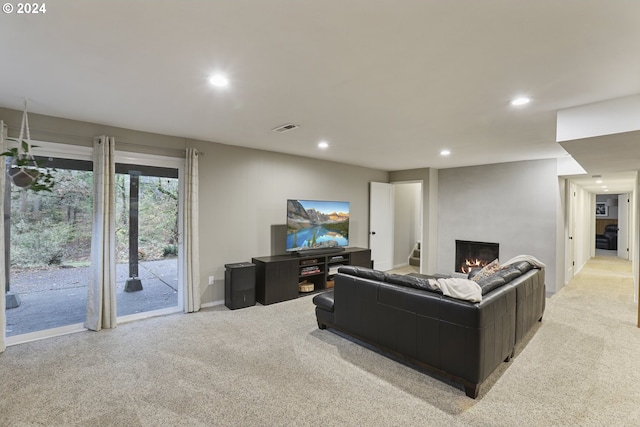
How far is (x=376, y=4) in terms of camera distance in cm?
149

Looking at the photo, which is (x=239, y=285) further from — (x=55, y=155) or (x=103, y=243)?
(x=55, y=155)

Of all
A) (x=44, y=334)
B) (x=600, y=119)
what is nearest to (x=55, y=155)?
(x=44, y=334)

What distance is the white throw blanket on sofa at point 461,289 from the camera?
7.71ft

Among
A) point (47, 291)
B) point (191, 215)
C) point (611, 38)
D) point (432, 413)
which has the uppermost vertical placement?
point (611, 38)

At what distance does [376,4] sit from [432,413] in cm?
257

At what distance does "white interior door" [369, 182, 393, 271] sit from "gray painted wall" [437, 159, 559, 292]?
113 centimetres

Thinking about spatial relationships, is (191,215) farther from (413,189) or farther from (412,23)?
(413,189)

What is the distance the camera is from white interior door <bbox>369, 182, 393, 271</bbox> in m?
6.96

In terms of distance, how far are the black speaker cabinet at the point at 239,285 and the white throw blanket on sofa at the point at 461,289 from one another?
280 centimetres

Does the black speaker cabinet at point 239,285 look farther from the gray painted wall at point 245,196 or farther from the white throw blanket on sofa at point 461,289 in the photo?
the white throw blanket on sofa at point 461,289

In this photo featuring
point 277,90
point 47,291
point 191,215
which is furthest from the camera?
point 191,215

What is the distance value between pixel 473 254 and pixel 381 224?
2.03m

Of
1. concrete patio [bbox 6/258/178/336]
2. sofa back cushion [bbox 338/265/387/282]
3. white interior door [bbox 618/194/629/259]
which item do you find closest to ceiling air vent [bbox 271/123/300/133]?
sofa back cushion [bbox 338/265/387/282]

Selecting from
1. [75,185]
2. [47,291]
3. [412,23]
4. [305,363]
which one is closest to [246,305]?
[305,363]
